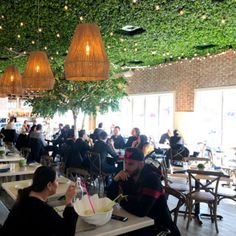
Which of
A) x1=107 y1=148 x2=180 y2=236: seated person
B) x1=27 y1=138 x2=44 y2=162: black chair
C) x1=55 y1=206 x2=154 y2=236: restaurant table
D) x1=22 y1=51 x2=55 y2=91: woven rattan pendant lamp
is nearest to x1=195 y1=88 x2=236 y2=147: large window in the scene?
x1=27 y1=138 x2=44 y2=162: black chair

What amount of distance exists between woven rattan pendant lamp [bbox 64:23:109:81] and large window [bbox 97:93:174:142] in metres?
7.89

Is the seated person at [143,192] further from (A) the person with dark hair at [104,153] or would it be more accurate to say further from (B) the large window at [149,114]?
Answer: (B) the large window at [149,114]

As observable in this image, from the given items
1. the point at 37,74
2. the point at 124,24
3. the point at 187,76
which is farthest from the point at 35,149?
the point at 187,76

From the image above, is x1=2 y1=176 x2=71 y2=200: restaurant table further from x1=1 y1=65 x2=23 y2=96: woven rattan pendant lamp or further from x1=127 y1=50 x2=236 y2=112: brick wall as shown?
x1=127 y1=50 x2=236 y2=112: brick wall

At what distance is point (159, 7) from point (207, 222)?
354 centimetres

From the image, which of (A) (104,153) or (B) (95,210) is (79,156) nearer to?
(A) (104,153)

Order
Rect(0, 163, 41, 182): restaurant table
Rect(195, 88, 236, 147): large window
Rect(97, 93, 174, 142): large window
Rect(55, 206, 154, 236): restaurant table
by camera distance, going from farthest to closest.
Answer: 1. Rect(97, 93, 174, 142): large window
2. Rect(195, 88, 236, 147): large window
3. Rect(0, 163, 41, 182): restaurant table
4. Rect(55, 206, 154, 236): restaurant table

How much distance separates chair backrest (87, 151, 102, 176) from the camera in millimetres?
5979

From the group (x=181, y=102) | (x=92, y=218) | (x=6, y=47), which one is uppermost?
(x=6, y=47)

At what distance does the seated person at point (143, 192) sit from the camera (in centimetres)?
247

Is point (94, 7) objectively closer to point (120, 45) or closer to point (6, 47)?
point (120, 45)

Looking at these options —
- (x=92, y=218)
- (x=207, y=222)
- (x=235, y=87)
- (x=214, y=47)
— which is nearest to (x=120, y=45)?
(x=214, y=47)

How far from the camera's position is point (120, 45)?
7.60m

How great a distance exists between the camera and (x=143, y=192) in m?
2.54
